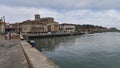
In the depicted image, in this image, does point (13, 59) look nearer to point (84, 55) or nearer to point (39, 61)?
point (39, 61)

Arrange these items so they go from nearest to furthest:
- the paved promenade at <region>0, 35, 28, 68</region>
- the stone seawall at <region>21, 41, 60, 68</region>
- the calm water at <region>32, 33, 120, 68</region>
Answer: the stone seawall at <region>21, 41, 60, 68</region>
the paved promenade at <region>0, 35, 28, 68</region>
the calm water at <region>32, 33, 120, 68</region>

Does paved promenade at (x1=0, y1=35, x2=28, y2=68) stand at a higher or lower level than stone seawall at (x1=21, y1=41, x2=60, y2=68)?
lower

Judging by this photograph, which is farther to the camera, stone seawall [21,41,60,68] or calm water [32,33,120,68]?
calm water [32,33,120,68]

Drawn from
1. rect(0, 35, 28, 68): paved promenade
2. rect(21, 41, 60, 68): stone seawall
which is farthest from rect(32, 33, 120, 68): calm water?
rect(0, 35, 28, 68): paved promenade

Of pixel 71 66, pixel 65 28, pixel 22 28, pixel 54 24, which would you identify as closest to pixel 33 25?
pixel 22 28

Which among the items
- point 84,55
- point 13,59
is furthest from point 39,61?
point 84,55

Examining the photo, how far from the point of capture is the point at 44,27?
12825cm

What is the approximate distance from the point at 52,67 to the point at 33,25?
359ft

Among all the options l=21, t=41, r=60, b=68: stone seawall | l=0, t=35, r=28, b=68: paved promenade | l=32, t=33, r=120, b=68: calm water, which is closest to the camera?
l=21, t=41, r=60, b=68: stone seawall

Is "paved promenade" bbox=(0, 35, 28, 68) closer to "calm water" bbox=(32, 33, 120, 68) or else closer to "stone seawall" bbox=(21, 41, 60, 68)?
"stone seawall" bbox=(21, 41, 60, 68)

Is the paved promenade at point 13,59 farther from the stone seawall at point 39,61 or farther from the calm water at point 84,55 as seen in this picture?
the calm water at point 84,55

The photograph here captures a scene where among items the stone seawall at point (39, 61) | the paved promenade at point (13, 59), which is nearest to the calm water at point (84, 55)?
the stone seawall at point (39, 61)

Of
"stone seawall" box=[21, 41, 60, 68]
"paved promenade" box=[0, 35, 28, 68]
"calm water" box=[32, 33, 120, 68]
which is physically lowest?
"calm water" box=[32, 33, 120, 68]

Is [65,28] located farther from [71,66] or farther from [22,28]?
[71,66]
